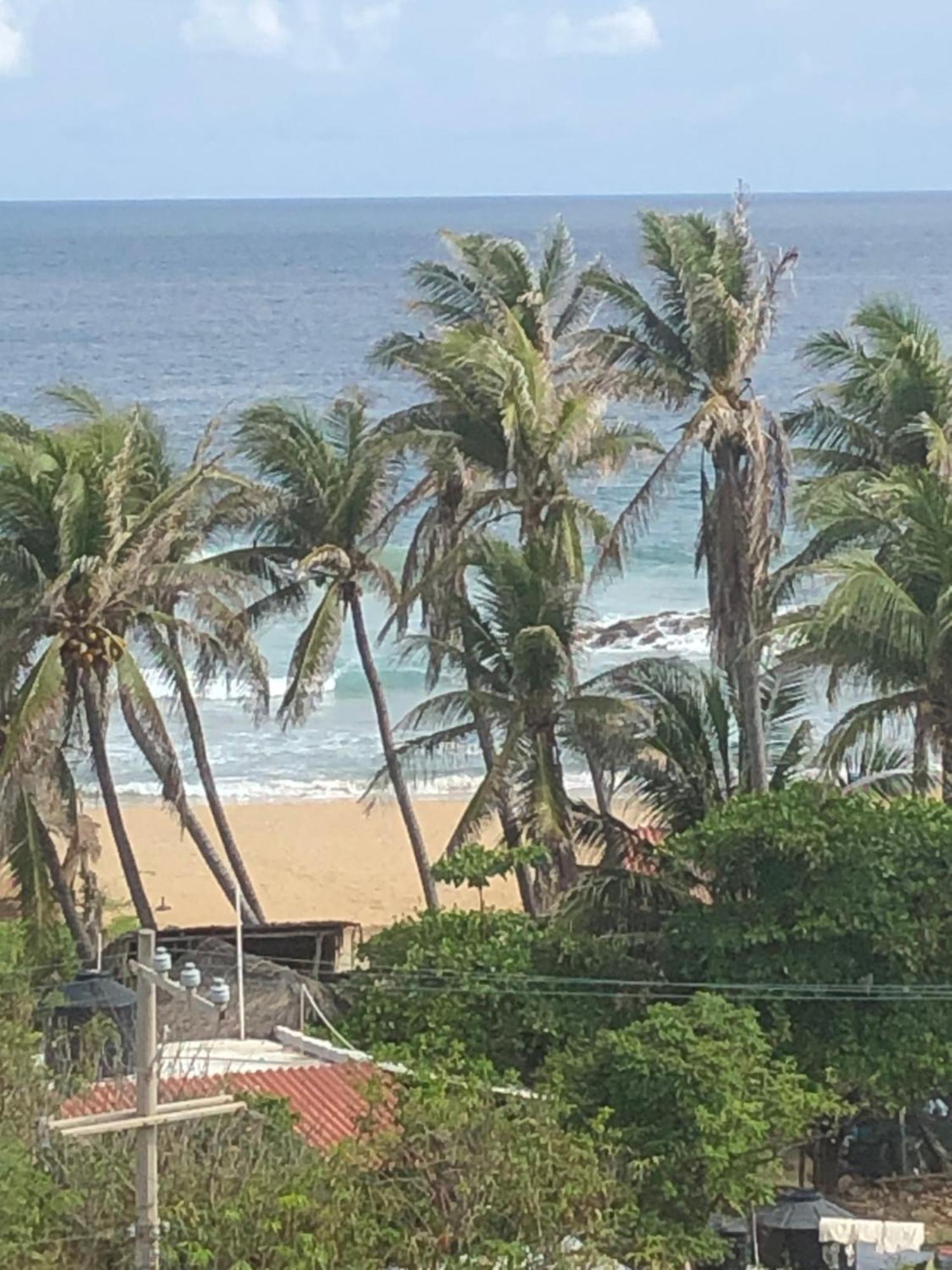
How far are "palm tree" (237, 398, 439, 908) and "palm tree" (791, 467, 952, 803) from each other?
514cm

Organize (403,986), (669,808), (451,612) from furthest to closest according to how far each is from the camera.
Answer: (451,612)
(669,808)
(403,986)

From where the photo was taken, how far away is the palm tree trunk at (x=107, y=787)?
19000mm

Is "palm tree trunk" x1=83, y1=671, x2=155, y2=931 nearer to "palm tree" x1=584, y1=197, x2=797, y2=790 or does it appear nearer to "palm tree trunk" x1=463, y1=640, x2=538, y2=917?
"palm tree trunk" x1=463, y1=640, x2=538, y2=917

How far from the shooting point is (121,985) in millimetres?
17359

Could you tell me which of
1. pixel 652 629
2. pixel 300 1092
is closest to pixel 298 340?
pixel 652 629

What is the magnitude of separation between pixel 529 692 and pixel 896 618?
12.2 feet

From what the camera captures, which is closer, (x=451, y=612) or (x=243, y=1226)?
(x=243, y=1226)

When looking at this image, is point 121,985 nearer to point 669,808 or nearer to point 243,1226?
point 669,808

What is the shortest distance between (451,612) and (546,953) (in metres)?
4.52

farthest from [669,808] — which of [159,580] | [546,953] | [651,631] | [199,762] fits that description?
[651,631]

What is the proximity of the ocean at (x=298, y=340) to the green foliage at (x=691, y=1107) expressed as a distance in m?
8.67

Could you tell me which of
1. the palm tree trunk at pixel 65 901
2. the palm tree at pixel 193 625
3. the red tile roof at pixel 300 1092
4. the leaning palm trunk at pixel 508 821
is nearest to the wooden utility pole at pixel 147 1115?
the red tile roof at pixel 300 1092

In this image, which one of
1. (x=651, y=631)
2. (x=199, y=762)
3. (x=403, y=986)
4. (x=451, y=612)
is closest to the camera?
(x=403, y=986)

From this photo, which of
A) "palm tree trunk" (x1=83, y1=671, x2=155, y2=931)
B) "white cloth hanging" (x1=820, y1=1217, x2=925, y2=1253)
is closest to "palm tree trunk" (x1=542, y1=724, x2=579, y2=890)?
"palm tree trunk" (x1=83, y1=671, x2=155, y2=931)
